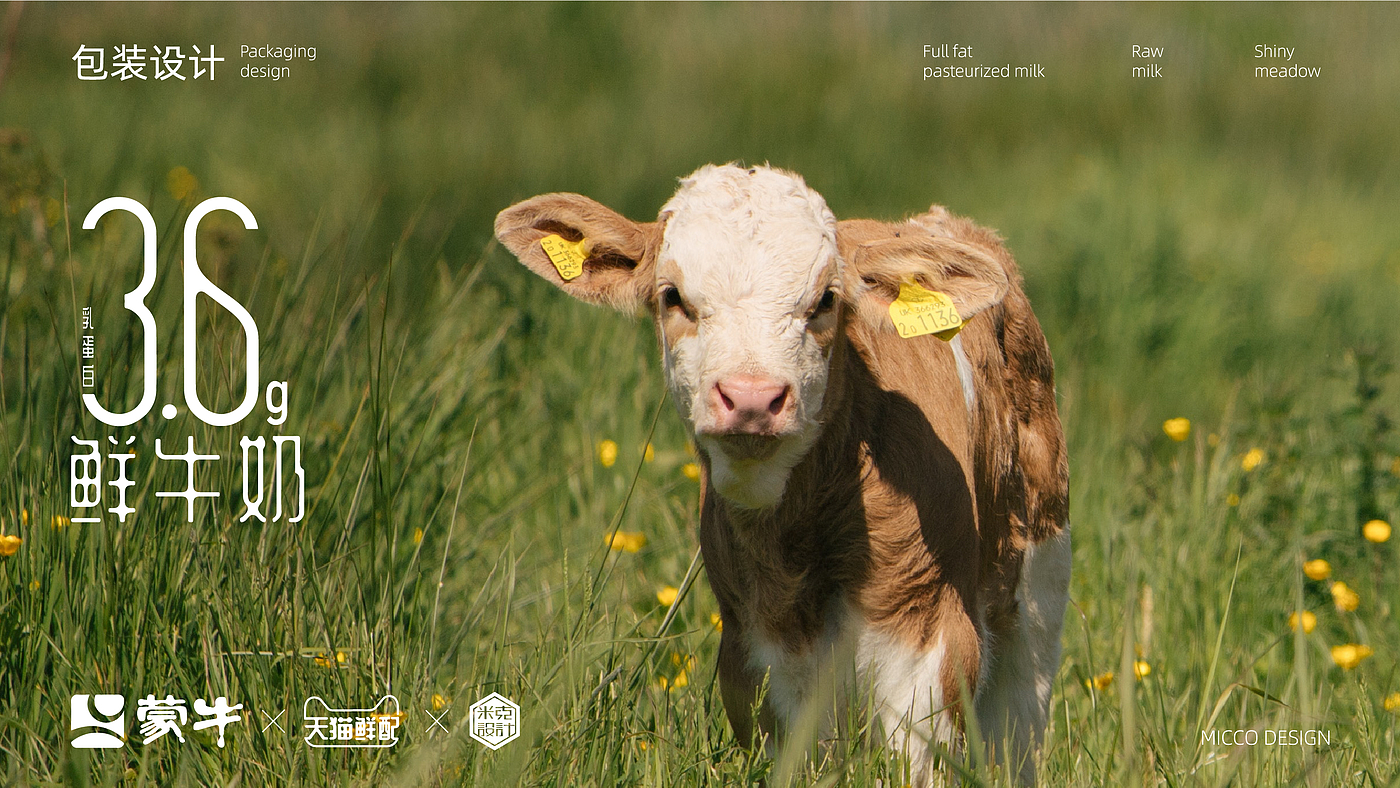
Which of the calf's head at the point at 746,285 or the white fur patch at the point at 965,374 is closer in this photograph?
the calf's head at the point at 746,285

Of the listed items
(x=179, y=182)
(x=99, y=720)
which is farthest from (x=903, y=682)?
(x=179, y=182)

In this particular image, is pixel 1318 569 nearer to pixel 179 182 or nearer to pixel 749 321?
pixel 749 321

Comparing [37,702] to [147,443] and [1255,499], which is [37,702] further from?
[1255,499]

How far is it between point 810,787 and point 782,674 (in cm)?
48

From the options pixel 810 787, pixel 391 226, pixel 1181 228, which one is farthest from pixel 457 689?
pixel 1181 228

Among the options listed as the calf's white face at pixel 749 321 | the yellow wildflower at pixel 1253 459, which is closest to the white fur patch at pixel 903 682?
the calf's white face at pixel 749 321

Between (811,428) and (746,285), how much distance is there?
36cm

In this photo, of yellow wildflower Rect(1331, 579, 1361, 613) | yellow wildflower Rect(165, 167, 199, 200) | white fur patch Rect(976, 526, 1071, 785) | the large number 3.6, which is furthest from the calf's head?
yellow wildflower Rect(165, 167, 199, 200)

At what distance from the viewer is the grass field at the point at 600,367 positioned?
118 inches

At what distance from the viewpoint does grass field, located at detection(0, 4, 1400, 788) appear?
3.00 m

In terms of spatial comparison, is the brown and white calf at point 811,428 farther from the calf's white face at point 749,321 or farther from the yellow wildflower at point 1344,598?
the yellow wildflower at point 1344,598

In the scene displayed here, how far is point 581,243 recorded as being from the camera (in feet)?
11.6

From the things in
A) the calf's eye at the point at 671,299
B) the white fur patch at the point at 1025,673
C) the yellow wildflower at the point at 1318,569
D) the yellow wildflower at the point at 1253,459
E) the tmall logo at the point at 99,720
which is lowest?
the white fur patch at the point at 1025,673

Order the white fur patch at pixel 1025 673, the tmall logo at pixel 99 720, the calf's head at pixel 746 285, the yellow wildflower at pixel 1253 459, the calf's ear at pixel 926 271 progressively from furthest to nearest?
the yellow wildflower at pixel 1253 459, the white fur patch at pixel 1025 673, the calf's ear at pixel 926 271, the calf's head at pixel 746 285, the tmall logo at pixel 99 720
